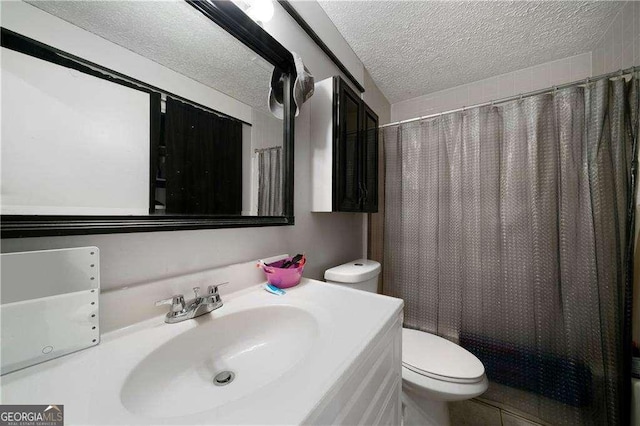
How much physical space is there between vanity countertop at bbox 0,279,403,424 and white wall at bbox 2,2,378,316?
0.46 feet

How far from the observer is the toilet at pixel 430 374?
89 centimetres

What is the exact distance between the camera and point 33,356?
14.8 inches

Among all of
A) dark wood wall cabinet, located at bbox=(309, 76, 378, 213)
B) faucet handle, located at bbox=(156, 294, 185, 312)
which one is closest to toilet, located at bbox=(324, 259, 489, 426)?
dark wood wall cabinet, located at bbox=(309, 76, 378, 213)

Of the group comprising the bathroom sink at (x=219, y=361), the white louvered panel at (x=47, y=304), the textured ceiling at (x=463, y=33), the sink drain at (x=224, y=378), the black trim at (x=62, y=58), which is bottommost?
the sink drain at (x=224, y=378)

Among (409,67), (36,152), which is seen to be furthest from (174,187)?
(409,67)

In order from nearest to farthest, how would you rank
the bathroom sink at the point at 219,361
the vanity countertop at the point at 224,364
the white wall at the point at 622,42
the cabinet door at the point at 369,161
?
the vanity countertop at the point at 224,364, the bathroom sink at the point at 219,361, the white wall at the point at 622,42, the cabinet door at the point at 369,161

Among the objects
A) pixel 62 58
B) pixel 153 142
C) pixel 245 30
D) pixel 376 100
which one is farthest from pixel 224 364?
pixel 376 100

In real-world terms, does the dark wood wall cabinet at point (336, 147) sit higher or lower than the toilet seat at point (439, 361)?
higher

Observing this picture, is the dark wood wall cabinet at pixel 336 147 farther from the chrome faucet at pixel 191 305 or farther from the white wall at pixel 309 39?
the chrome faucet at pixel 191 305

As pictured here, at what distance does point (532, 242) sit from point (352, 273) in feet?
3.18

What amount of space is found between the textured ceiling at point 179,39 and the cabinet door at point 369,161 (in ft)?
2.17

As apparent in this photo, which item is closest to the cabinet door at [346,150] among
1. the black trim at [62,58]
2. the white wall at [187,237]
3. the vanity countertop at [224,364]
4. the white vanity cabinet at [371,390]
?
the white wall at [187,237]

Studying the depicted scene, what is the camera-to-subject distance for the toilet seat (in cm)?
91

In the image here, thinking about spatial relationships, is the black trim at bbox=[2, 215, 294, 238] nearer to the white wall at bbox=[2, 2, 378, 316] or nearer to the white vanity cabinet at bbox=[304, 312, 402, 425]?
the white wall at bbox=[2, 2, 378, 316]
